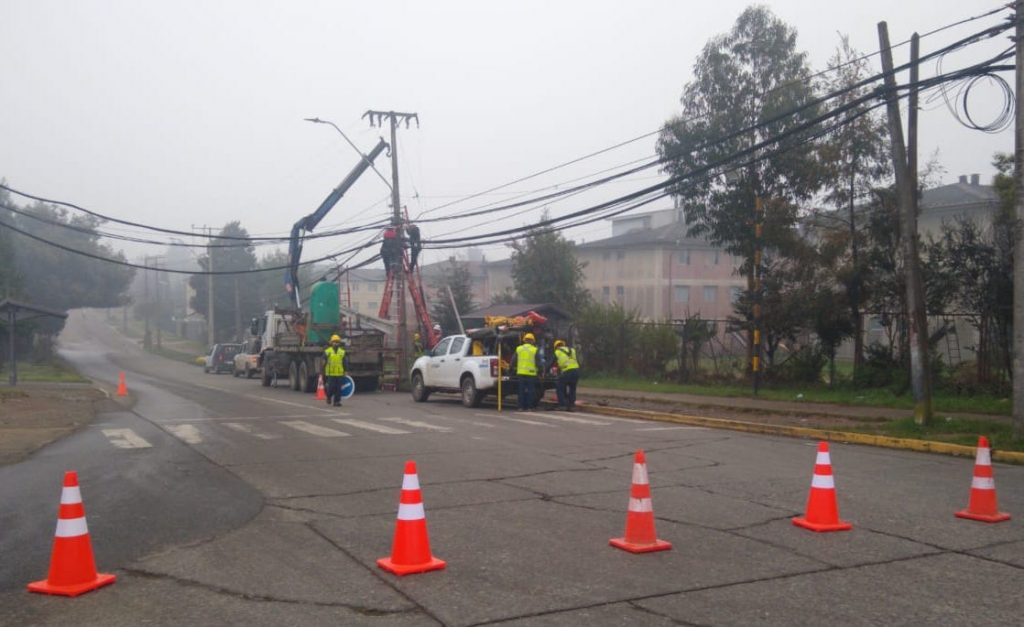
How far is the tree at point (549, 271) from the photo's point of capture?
4303 centimetres

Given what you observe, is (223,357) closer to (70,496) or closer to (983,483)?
(70,496)

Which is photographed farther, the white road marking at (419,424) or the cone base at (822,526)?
the white road marking at (419,424)

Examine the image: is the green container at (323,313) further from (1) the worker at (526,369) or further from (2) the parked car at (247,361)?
(1) the worker at (526,369)

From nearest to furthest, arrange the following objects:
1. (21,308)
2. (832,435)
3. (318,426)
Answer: (832,435) < (318,426) < (21,308)

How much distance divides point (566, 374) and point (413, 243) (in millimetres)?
12746

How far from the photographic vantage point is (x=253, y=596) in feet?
19.3

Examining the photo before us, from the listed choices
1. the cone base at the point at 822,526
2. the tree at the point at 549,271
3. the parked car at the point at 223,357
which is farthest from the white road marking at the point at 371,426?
the parked car at the point at 223,357

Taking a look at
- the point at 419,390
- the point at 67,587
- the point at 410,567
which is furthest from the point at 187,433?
the point at 410,567

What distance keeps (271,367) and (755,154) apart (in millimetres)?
19398

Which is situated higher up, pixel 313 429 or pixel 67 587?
pixel 313 429

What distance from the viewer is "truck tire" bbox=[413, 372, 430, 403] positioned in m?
24.4

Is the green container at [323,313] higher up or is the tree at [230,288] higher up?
the tree at [230,288]

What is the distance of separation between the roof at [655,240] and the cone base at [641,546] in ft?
130

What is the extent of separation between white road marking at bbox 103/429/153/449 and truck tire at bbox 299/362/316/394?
13.6 m
